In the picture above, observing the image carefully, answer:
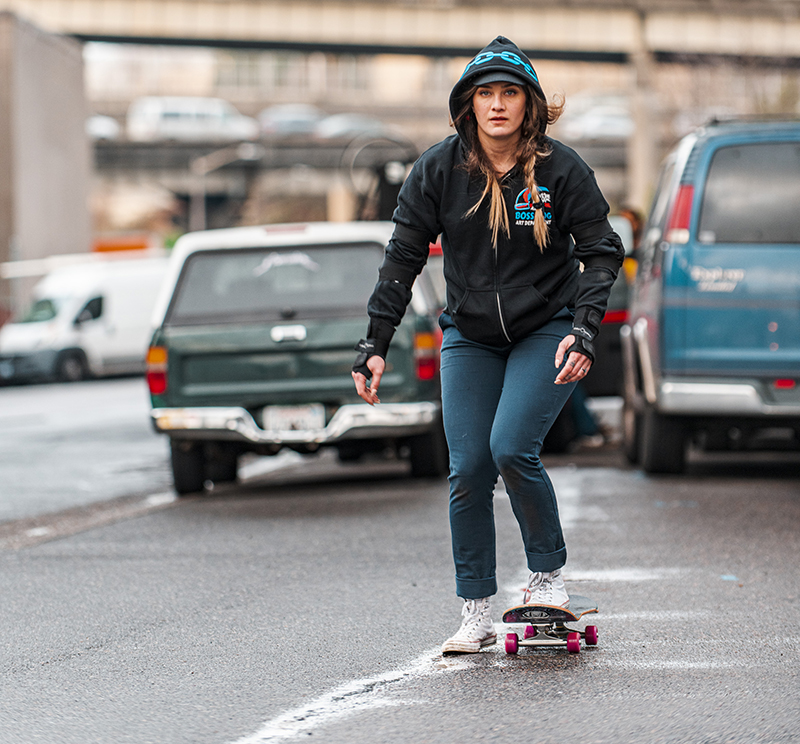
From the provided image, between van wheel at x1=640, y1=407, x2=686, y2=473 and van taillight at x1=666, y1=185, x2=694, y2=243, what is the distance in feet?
3.85

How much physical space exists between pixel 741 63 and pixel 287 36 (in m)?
12.0

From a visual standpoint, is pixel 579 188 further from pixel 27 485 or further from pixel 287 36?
pixel 287 36

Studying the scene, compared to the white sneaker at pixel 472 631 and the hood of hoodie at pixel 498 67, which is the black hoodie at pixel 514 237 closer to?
the hood of hoodie at pixel 498 67

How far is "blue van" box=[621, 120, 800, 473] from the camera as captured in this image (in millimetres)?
8750

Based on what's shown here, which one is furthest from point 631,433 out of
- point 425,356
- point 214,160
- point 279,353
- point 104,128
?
point 104,128

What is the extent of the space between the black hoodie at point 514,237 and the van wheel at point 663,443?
4.73m

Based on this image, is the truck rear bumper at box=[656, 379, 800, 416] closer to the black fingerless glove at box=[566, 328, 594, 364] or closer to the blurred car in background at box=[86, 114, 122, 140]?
the black fingerless glove at box=[566, 328, 594, 364]

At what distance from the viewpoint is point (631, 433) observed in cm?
1052

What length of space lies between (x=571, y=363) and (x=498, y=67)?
0.96 meters

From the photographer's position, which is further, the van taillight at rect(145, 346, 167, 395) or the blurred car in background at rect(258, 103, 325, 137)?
the blurred car in background at rect(258, 103, 325, 137)

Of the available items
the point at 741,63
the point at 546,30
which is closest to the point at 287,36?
the point at 546,30

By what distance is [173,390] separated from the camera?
9273mm

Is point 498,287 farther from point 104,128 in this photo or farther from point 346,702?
point 104,128

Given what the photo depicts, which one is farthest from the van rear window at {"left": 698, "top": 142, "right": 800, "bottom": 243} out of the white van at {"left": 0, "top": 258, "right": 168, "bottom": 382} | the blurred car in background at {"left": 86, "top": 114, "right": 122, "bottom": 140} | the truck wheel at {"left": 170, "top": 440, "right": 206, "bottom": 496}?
the blurred car in background at {"left": 86, "top": 114, "right": 122, "bottom": 140}
